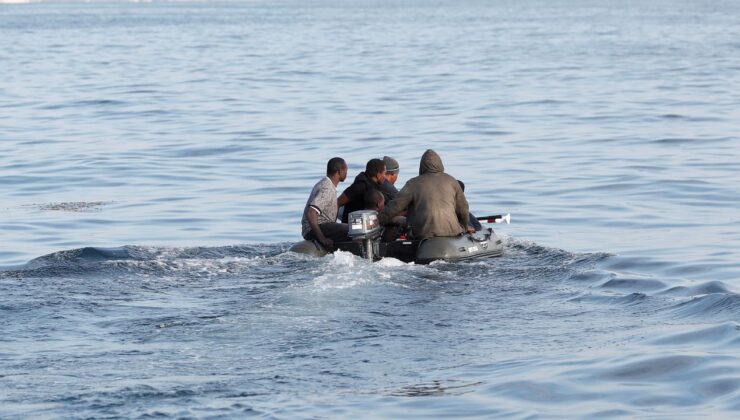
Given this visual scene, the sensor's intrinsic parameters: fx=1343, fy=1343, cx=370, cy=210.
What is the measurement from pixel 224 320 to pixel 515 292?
3.35 m

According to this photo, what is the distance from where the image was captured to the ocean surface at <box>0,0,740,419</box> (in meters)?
10.4

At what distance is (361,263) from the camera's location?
1512cm

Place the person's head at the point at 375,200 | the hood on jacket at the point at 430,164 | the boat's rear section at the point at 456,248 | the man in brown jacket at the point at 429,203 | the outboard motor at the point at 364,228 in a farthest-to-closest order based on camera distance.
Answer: the person's head at the point at 375,200 → the hood on jacket at the point at 430,164 → the man in brown jacket at the point at 429,203 → the boat's rear section at the point at 456,248 → the outboard motor at the point at 364,228

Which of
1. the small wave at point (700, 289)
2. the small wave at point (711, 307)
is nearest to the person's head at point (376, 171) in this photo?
the small wave at point (700, 289)

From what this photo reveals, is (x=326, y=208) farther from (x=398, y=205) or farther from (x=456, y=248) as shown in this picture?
(x=456, y=248)

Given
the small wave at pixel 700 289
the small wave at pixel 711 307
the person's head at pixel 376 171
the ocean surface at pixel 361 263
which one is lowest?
the small wave at pixel 700 289

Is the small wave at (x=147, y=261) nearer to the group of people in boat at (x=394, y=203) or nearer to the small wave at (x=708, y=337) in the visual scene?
the group of people in boat at (x=394, y=203)

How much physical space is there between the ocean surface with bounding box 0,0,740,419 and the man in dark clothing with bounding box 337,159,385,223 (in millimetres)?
1039

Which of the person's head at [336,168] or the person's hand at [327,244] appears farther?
the person's head at [336,168]

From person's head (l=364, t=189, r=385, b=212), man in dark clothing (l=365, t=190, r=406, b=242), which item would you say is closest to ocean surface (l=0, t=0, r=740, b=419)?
A: man in dark clothing (l=365, t=190, r=406, b=242)

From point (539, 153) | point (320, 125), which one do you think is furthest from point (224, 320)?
point (320, 125)

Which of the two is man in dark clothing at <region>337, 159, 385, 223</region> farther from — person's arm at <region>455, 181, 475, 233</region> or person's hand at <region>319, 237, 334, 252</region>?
person's arm at <region>455, 181, 475, 233</region>

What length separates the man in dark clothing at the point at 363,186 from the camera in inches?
634

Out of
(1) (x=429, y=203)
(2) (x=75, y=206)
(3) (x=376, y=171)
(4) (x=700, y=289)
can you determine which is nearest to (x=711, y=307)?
(4) (x=700, y=289)
